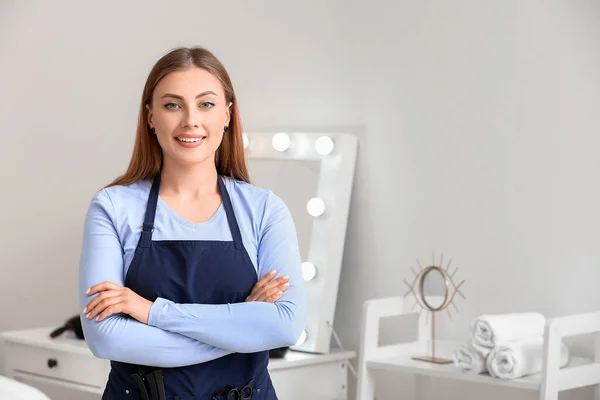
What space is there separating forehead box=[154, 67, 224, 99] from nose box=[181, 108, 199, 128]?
3 cm

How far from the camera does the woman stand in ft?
5.14

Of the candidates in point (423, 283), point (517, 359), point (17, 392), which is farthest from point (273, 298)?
point (423, 283)

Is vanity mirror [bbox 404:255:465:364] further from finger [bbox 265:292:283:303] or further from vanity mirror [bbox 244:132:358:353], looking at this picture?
finger [bbox 265:292:283:303]

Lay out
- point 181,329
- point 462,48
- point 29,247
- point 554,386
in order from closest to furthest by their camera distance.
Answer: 1. point 181,329
2. point 554,386
3. point 462,48
4. point 29,247

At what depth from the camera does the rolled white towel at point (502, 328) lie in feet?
7.16

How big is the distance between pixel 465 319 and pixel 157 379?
1283 millimetres

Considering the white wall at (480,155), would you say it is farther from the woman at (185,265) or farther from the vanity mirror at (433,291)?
the woman at (185,265)

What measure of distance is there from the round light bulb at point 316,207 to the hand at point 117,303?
130cm

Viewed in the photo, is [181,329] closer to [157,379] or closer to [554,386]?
[157,379]

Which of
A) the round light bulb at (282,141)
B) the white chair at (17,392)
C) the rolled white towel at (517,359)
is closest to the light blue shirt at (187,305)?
the white chair at (17,392)

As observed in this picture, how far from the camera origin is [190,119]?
1.60m

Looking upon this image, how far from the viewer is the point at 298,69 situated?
9.89 ft

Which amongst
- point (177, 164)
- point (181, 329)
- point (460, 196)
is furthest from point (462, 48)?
point (181, 329)

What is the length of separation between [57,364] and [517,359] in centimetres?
142
